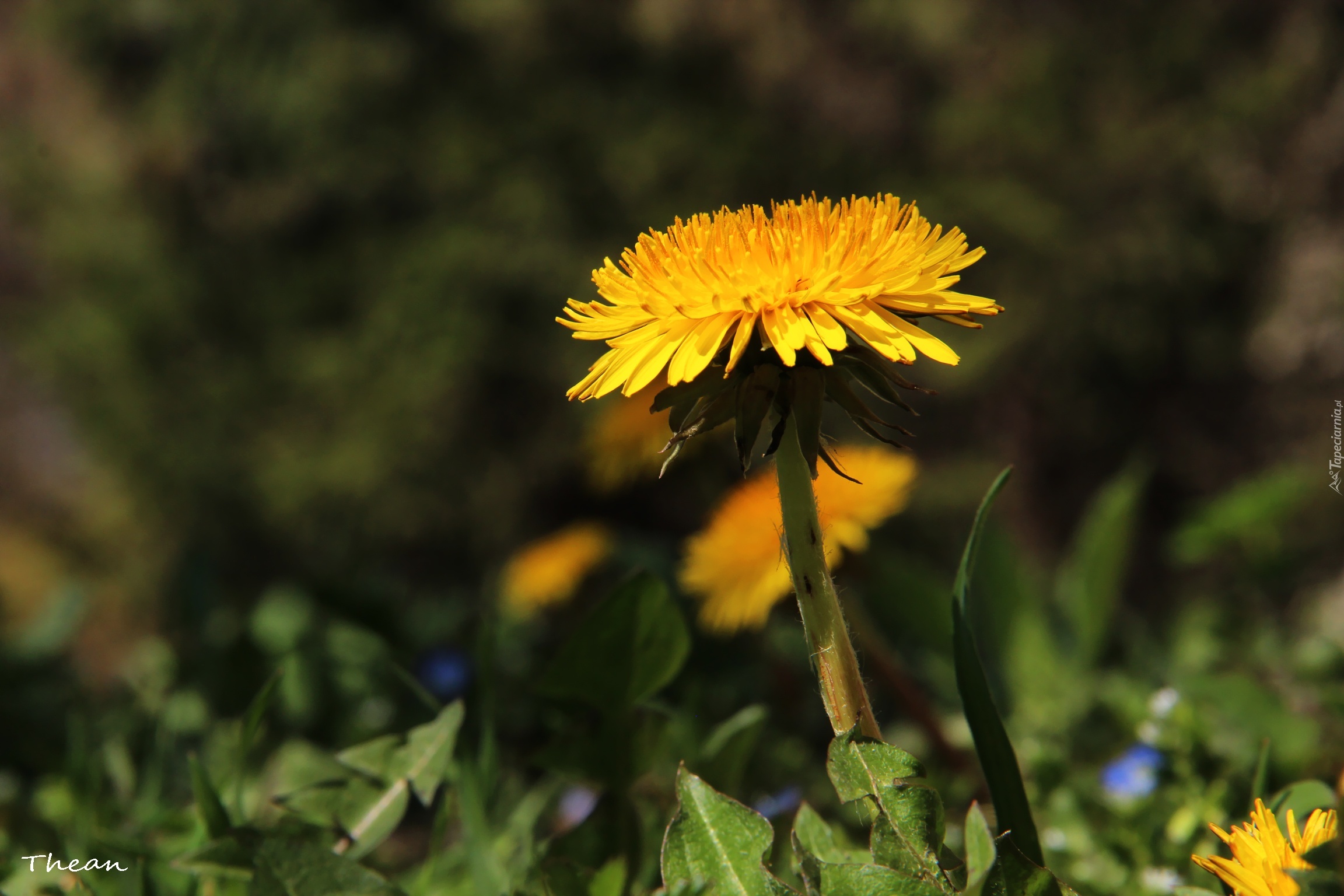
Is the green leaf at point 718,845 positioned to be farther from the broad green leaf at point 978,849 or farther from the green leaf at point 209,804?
the green leaf at point 209,804

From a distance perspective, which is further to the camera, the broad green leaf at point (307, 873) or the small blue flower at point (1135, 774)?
the small blue flower at point (1135, 774)

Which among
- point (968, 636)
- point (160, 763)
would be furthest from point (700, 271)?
point (160, 763)

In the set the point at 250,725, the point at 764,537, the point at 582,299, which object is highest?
the point at 582,299

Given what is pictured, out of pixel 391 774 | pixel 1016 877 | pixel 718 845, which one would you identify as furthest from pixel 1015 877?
pixel 391 774

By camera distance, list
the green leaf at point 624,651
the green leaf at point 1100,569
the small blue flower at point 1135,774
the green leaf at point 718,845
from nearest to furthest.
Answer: the green leaf at point 718,845 → the green leaf at point 624,651 → the small blue flower at point 1135,774 → the green leaf at point 1100,569

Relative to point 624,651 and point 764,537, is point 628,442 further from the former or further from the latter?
point 624,651

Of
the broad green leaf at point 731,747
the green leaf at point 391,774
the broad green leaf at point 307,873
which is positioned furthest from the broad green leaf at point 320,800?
the broad green leaf at point 731,747
